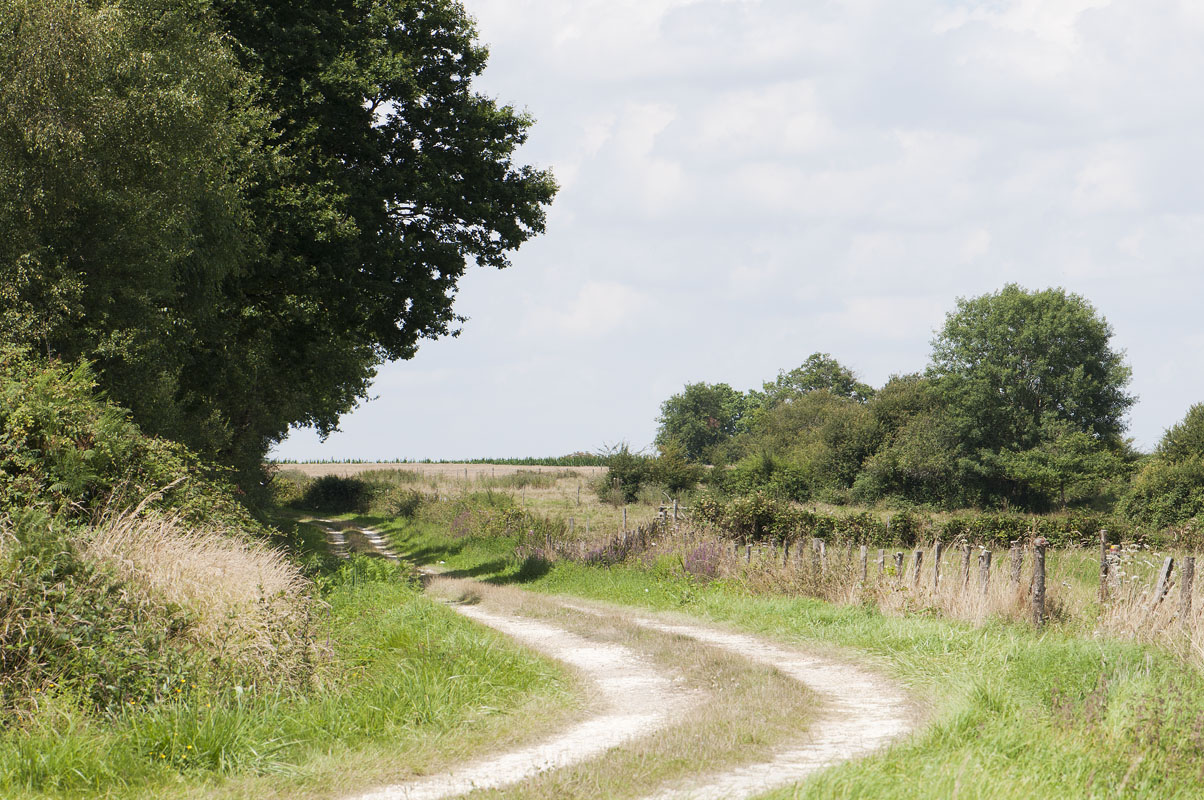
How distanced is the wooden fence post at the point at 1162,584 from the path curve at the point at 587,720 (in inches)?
245

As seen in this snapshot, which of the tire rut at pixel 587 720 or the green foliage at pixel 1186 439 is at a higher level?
the green foliage at pixel 1186 439

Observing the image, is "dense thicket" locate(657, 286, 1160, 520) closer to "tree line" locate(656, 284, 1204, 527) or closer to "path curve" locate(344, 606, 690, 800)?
"tree line" locate(656, 284, 1204, 527)

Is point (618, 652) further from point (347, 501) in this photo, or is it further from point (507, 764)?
point (347, 501)

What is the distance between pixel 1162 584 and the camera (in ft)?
41.1

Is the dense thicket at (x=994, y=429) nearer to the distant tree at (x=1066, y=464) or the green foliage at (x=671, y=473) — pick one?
the distant tree at (x=1066, y=464)

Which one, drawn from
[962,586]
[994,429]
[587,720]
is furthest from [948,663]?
[994,429]

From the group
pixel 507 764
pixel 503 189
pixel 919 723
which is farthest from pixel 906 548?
pixel 507 764

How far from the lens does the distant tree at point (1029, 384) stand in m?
64.6

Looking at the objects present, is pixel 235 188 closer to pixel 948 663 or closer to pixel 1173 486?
pixel 948 663

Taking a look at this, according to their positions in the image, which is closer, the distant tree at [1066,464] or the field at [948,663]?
the field at [948,663]

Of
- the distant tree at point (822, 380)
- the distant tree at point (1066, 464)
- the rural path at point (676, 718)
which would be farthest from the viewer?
the distant tree at point (822, 380)

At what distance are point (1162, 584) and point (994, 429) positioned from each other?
5611 centimetres

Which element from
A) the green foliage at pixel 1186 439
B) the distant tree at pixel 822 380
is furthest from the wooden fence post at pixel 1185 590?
the distant tree at pixel 822 380

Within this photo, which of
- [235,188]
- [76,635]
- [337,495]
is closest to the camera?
[76,635]
